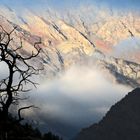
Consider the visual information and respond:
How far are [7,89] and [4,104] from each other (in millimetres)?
911

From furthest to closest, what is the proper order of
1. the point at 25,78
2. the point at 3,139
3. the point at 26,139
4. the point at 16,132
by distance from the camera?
the point at 16,132 < the point at 26,139 < the point at 25,78 < the point at 3,139

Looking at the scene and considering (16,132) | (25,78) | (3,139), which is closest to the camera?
(3,139)

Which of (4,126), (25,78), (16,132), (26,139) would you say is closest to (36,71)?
(25,78)

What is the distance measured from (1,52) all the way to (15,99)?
3.27m

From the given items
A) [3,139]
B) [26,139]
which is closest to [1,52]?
[3,139]

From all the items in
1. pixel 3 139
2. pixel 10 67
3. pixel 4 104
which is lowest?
pixel 3 139

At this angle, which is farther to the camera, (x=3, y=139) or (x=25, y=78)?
(x=25, y=78)

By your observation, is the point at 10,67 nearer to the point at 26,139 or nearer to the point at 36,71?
the point at 36,71

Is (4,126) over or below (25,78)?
below

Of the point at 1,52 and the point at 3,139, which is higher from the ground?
the point at 1,52

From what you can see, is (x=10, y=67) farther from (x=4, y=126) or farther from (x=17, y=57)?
(x=4, y=126)

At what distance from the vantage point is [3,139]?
32438mm

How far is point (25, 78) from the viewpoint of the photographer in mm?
34562

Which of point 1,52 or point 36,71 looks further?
point 36,71
